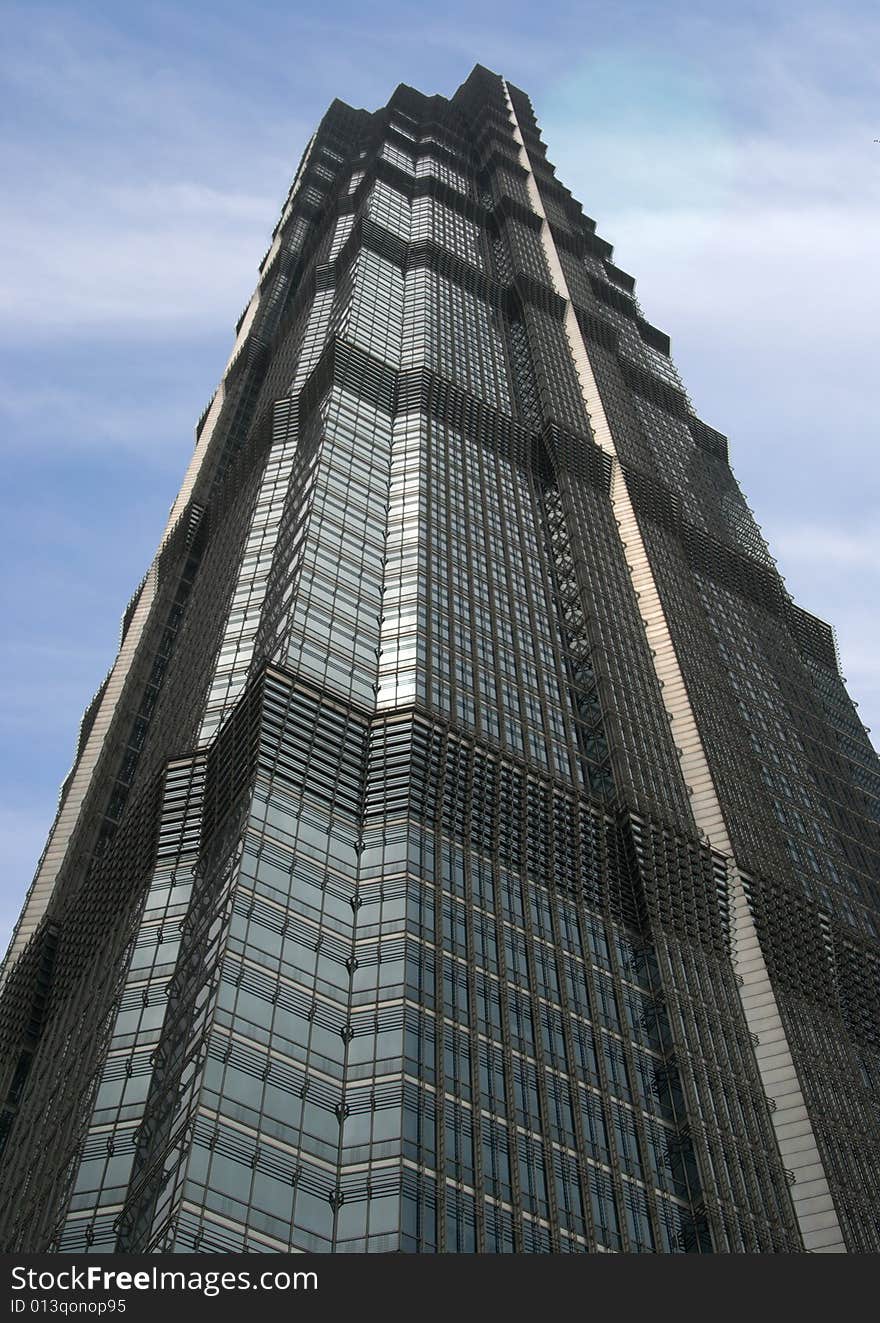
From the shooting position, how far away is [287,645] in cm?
7975

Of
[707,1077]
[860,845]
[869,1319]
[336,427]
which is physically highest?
[336,427]

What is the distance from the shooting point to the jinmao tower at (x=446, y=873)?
57.2m

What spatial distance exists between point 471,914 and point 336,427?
48.4 metres

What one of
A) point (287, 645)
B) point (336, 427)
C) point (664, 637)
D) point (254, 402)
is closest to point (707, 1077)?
point (287, 645)

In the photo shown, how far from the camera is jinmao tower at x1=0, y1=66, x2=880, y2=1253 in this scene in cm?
5725

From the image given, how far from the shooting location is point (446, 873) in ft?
232

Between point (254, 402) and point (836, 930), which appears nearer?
point (836, 930)

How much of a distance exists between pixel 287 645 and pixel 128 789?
28.1 meters

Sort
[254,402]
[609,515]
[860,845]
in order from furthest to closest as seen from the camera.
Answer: [254,402], [609,515], [860,845]

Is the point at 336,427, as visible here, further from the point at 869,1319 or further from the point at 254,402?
the point at 869,1319

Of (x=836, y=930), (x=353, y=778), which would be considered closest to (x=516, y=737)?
(x=353, y=778)

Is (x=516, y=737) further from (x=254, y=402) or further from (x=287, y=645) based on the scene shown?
(x=254, y=402)

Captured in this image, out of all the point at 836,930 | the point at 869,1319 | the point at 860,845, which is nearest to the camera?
the point at 869,1319

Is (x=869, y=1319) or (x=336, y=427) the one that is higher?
(x=336, y=427)
